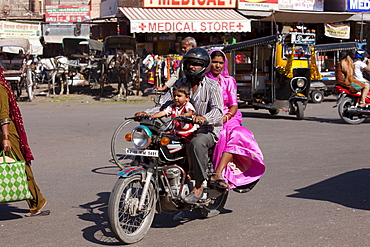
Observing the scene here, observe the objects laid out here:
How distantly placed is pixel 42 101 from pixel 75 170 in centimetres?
1422

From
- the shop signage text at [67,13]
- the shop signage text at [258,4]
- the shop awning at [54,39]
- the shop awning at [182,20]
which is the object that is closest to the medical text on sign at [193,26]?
the shop awning at [182,20]

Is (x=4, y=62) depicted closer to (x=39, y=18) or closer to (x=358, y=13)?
(x=39, y=18)

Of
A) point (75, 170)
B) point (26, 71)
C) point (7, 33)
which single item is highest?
point (7, 33)

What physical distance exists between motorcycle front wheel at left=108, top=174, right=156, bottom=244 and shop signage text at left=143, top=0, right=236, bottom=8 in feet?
69.6

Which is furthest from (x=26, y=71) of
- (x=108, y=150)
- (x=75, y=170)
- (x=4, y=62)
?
(x=75, y=170)

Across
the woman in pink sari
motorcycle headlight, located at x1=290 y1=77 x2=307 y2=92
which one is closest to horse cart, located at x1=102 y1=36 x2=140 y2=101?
motorcycle headlight, located at x1=290 y1=77 x2=307 y2=92

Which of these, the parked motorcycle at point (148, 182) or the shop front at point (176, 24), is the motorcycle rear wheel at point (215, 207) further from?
the shop front at point (176, 24)

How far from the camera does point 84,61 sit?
1197 inches

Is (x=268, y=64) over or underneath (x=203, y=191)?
over

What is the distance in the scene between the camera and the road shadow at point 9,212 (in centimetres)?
575

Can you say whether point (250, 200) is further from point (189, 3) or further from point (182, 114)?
→ point (189, 3)

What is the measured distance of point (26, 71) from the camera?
2089 centimetres

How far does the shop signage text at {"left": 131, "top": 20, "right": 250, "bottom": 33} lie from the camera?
23.2 metres

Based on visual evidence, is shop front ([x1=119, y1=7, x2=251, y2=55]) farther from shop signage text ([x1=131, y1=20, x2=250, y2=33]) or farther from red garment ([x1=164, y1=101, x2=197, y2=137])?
red garment ([x1=164, y1=101, x2=197, y2=137])
